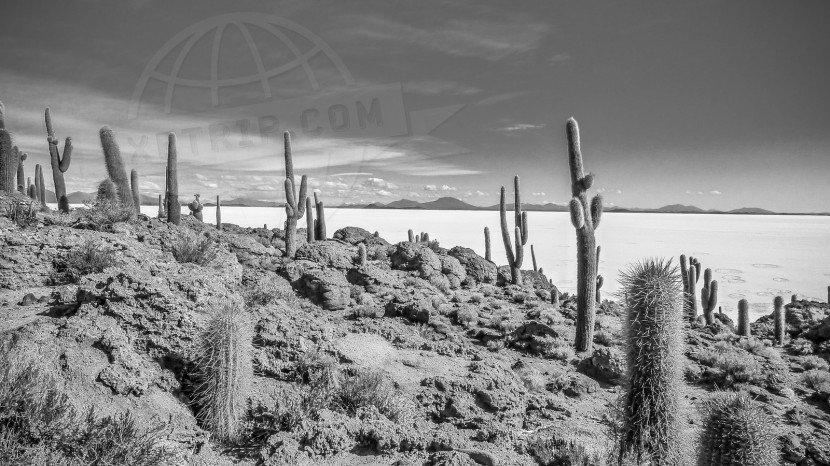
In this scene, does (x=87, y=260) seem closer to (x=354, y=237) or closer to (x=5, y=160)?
(x=5, y=160)

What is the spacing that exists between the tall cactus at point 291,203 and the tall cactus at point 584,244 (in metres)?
10.9

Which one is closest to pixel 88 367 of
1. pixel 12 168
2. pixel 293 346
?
pixel 293 346

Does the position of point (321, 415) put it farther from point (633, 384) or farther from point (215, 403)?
point (633, 384)

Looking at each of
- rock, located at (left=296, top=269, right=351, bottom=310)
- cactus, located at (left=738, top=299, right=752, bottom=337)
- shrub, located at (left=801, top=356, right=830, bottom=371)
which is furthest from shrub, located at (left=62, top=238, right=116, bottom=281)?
cactus, located at (left=738, top=299, right=752, bottom=337)

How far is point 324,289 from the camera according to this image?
12.0 metres

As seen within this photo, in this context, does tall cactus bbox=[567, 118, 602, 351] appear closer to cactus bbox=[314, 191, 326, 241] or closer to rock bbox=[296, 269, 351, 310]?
rock bbox=[296, 269, 351, 310]

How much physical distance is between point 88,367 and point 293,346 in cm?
250

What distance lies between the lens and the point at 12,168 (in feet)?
47.5

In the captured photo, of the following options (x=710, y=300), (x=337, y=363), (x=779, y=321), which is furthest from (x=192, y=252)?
(x=710, y=300)

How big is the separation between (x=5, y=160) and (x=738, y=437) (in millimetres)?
19599

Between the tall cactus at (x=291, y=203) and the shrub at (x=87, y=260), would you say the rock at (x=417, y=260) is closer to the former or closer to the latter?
the tall cactus at (x=291, y=203)

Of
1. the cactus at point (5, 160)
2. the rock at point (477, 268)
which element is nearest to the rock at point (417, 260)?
the rock at point (477, 268)

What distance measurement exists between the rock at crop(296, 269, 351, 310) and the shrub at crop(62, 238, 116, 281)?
510 cm

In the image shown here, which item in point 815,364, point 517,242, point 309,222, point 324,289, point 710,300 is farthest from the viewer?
point 309,222
